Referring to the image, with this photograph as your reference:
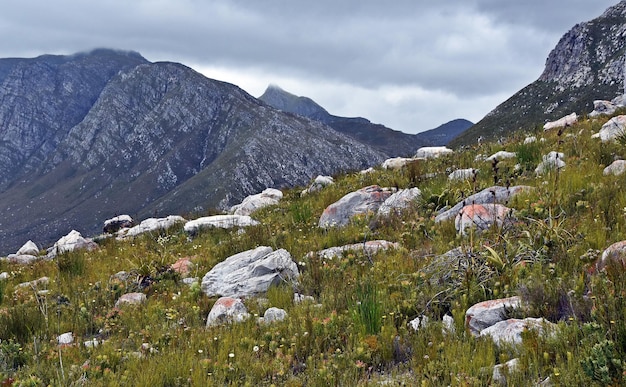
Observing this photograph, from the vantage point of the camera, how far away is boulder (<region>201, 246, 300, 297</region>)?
712cm

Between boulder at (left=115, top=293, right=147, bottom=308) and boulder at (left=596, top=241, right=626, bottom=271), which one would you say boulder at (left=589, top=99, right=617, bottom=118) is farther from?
boulder at (left=115, top=293, right=147, bottom=308)

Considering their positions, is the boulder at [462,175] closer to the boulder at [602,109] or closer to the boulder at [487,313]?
the boulder at [487,313]

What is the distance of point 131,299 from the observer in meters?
7.20

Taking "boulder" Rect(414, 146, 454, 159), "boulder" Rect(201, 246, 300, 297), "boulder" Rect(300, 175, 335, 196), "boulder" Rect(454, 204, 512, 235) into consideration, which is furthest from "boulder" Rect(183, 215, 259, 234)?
"boulder" Rect(414, 146, 454, 159)

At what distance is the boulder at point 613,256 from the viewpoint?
4613 millimetres

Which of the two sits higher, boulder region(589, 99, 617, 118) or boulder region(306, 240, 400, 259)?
boulder region(589, 99, 617, 118)

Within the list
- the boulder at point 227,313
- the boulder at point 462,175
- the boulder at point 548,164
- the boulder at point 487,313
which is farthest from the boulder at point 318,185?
the boulder at point 487,313

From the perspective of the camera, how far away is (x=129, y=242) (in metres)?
12.9

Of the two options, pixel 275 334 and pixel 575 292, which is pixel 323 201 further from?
pixel 575 292

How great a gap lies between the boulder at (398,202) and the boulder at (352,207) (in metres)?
0.27

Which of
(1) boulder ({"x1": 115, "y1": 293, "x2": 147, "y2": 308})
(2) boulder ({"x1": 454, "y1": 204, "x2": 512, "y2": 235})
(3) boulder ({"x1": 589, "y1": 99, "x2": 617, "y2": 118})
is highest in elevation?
(3) boulder ({"x1": 589, "y1": 99, "x2": 617, "y2": 118})

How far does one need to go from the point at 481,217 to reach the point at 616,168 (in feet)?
9.63

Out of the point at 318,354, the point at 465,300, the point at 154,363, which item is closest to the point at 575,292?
the point at 465,300

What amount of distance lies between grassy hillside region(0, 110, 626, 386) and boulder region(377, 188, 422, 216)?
528 mm
